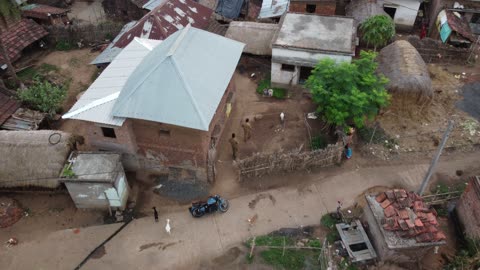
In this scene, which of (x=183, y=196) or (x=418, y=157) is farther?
(x=418, y=157)

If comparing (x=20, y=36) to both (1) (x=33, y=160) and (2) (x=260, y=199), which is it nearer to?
(1) (x=33, y=160)

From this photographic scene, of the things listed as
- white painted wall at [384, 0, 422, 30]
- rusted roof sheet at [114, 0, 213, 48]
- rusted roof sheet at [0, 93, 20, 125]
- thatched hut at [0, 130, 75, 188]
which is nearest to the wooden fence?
thatched hut at [0, 130, 75, 188]

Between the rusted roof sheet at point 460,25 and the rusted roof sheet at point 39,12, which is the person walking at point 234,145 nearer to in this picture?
the rusted roof sheet at point 460,25

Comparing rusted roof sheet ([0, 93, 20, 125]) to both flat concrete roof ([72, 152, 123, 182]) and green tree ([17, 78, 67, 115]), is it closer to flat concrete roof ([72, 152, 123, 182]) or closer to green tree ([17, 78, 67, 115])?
green tree ([17, 78, 67, 115])

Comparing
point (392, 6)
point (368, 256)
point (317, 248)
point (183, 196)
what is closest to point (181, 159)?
point (183, 196)

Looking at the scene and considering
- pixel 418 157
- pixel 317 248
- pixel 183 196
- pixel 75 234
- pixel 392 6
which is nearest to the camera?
pixel 317 248

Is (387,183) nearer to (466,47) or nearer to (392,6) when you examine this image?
(466,47)

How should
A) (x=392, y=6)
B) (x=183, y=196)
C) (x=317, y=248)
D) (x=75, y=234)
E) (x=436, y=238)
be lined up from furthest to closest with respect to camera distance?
1. (x=392, y=6)
2. (x=183, y=196)
3. (x=75, y=234)
4. (x=317, y=248)
5. (x=436, y=238)
